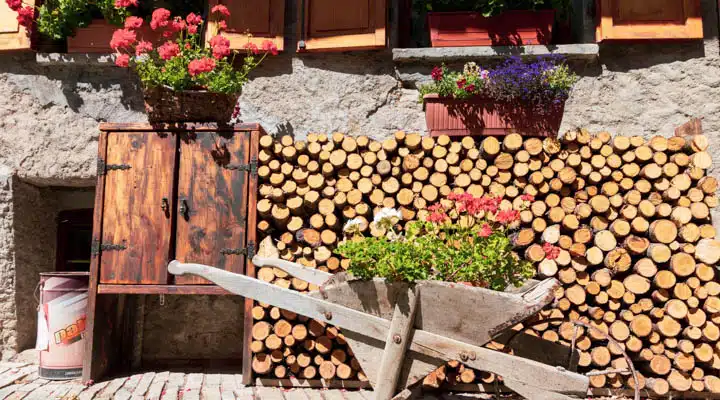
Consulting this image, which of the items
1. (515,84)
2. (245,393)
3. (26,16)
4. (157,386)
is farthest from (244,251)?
(26,16)

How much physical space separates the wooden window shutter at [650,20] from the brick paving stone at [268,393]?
4004 mm

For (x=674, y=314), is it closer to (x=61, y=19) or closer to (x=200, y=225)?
(x=200, y=225)

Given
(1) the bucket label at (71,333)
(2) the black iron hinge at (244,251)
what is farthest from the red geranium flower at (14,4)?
(2) the black iron hinge at (244,251)

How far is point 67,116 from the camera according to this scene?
5.07 metres

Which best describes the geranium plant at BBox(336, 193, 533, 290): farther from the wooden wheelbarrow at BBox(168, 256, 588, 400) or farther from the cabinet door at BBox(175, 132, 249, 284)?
the cabinet door at BBox(175, 132, 249, 284)

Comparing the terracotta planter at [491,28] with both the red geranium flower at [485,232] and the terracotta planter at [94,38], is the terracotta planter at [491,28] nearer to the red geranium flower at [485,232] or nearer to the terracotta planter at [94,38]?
the red geranium flower at [485,232]

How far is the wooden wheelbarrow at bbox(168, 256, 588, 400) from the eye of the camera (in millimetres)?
2711

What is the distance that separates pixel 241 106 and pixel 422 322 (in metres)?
2.97

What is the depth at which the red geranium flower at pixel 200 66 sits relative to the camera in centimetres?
418

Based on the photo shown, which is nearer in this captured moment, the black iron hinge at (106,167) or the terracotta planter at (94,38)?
the black iron hinge at (106,167)

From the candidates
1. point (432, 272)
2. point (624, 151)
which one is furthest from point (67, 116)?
point (624, 151)

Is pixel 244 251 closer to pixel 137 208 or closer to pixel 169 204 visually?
pixel 169 204

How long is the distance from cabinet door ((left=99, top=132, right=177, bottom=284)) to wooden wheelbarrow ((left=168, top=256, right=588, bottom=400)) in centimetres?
112

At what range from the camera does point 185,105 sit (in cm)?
439
